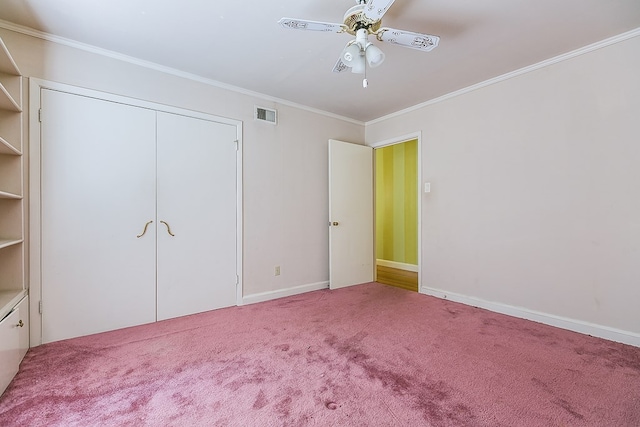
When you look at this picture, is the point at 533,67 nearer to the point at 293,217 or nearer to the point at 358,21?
the point at 358,21

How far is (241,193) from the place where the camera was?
130 inches

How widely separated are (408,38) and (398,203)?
393cm

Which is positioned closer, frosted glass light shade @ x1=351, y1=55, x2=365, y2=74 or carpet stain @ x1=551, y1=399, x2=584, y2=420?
carpet stain @ x1=551, y1=399, x2=584, y2=420

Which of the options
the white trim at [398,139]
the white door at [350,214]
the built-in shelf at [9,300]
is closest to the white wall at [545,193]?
the white trim at [398,139]

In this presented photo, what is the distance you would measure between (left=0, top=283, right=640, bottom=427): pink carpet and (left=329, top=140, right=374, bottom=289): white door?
4.21 ft

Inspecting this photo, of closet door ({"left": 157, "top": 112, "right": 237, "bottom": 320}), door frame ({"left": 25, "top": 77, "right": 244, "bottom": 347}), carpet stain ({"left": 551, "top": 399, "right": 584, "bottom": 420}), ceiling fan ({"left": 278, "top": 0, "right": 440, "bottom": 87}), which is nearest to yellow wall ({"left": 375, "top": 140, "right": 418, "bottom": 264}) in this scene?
closet door ({"left": 157, "top": 112, "right": 237, "bottom": 320})

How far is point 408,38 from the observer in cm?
190

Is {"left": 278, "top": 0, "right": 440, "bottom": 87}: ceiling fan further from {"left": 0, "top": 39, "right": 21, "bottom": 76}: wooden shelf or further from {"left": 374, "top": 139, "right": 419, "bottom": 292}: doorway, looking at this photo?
{"left": 374, "top": 139, "right": 419, "bottom": 292}: doorway

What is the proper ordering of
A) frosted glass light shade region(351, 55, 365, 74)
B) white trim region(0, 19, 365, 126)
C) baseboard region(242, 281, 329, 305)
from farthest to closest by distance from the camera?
baseboard region(242, 281, 329, 305) → white trim region(0, 19, 365, 126) → frosted glass light shade region(351, 55, 365, 74)

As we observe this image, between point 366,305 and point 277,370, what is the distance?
157cm

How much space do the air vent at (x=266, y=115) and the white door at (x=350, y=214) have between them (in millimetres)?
869

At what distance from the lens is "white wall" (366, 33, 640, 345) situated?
2.31 meters

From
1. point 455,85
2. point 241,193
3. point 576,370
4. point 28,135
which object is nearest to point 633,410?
point 576,370

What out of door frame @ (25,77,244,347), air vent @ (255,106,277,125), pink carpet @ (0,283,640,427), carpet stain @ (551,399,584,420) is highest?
air vent @ (255,106,277,125)
